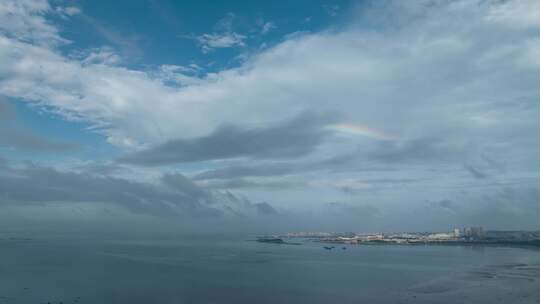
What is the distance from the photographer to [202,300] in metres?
31.3

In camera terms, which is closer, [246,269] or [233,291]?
[233,291]

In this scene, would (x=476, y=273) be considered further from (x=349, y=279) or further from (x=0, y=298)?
(x=0, y=298)

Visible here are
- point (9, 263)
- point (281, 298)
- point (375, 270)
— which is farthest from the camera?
point (9, 263)

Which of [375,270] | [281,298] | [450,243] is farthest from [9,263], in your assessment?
[450,243]

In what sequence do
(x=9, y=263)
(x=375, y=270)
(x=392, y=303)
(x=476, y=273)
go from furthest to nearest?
(x=9, y=263) < (x=375, y=270) < (x=476, y=273) < (x=392, y=303)

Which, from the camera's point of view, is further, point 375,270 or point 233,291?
point 375,270

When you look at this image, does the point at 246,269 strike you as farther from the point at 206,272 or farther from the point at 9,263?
the point at 9,263

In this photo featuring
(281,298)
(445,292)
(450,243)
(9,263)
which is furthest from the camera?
(450,243)

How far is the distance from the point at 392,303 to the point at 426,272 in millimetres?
22922

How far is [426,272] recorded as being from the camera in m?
50.1

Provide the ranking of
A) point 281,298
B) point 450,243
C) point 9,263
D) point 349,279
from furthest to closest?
point 450,243 → point 9,263 → point 349,279 → point 281,298

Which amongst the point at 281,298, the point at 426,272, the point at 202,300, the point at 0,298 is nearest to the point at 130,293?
the point at 202,300

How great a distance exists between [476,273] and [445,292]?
16537mm

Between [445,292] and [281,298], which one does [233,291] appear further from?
[445,292]
